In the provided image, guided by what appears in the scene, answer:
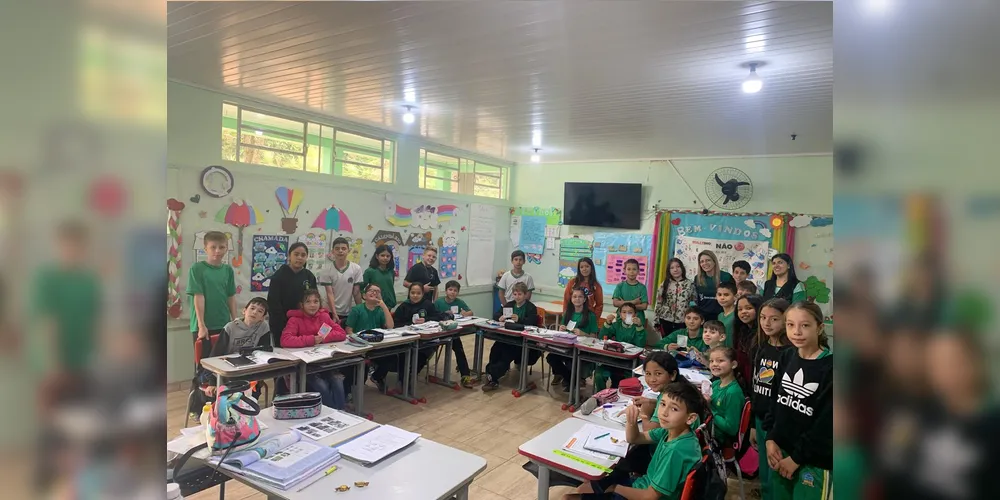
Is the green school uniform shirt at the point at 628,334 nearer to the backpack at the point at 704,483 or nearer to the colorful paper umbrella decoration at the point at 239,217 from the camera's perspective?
the backpack at the point at 704,483

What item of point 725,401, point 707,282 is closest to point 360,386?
point 725,401

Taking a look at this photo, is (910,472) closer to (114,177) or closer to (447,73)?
(114,177)

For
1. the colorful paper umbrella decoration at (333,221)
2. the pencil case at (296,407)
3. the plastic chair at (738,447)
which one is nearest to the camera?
the pencil case at (296,407)

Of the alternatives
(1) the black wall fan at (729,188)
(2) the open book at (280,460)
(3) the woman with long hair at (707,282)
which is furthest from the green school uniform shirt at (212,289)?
(1) the black wall fan at (729,188)

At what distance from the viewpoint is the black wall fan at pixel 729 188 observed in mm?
6523

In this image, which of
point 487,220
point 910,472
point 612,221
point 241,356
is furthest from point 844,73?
point 487,220

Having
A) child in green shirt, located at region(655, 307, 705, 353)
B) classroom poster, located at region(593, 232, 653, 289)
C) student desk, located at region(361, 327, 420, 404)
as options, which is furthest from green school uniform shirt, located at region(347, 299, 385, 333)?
classroom poster, located at region(593, 232, 653, 289)

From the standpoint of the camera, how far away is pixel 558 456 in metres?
2.32

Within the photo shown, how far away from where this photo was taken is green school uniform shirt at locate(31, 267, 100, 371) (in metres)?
0.32

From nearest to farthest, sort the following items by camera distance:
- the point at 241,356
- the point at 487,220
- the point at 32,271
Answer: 1. the point at 32,271
2. the point at 241,356
3. the point at 487,220

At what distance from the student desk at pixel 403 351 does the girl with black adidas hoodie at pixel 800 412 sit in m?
3.08

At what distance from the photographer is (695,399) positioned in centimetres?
218

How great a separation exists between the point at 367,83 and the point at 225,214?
6.57 ft

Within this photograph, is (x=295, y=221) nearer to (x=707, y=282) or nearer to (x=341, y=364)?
(x=341, y=364)
